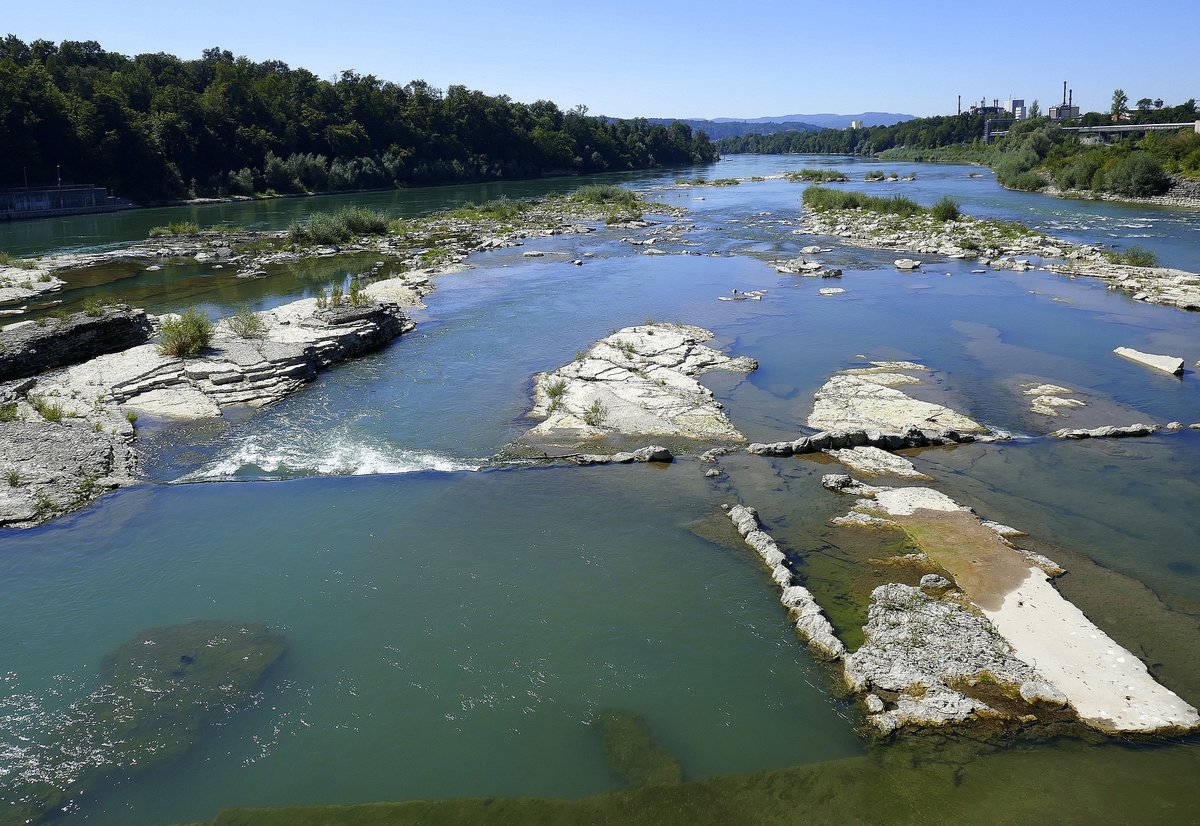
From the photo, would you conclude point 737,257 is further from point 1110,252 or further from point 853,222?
point 1110,252

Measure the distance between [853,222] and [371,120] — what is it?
236ft

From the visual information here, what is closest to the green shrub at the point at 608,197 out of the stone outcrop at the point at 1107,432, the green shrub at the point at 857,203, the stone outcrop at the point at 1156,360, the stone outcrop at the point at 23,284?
the green shrub at the point at 857,203

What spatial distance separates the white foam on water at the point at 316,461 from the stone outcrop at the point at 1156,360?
16158 mm

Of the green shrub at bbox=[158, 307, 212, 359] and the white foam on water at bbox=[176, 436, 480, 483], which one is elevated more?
the green shrub at bbox=[158, 307, 212, 359]

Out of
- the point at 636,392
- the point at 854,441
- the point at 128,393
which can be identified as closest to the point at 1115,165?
the point at 854,441

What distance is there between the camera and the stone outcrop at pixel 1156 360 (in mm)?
17156

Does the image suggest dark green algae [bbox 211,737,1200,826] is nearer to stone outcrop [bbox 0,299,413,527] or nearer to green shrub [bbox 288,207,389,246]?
stone outcrop [bbox 0,299,413,527]

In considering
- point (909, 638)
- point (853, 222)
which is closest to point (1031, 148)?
point (853, 222)

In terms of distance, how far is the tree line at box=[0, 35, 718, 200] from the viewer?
64000mm

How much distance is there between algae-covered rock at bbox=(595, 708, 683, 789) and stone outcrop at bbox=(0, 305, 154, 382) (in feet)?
53.4

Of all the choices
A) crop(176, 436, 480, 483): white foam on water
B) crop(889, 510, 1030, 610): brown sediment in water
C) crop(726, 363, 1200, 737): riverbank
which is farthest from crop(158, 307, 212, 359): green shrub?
crop(889, 510, 1030, 610): brown sediment in water

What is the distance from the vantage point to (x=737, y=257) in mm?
35594

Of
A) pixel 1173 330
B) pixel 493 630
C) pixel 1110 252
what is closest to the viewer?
pixel 493 630

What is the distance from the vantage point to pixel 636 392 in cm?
1560
